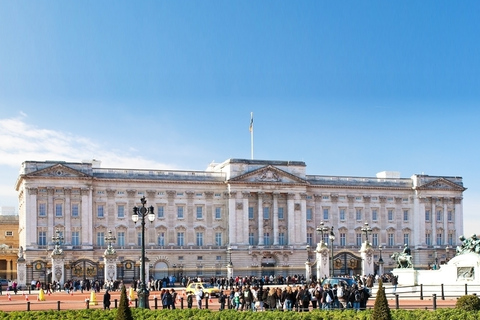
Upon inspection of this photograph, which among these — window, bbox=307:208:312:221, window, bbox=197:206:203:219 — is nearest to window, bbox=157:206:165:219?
window, bbox=197:206:203:219

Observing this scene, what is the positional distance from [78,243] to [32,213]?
6203 millimetres

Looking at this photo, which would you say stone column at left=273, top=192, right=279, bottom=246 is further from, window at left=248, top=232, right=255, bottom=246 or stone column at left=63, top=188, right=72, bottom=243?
stone column at left=63, top=188, right=72, bottom=243

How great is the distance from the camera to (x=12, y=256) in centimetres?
10369

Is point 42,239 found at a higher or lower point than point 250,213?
lower

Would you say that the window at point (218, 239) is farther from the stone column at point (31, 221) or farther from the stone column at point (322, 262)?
the stone column at point (31, 221)

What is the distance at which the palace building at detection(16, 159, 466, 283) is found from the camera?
3647 inches

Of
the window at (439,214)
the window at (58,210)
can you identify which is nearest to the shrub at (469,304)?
the window at (58,210)

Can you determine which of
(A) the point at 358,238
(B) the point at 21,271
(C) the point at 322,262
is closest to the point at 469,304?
(C) the point at 322,262

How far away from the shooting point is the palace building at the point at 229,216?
304 ft

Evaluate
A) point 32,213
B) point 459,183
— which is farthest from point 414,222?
point 32,213

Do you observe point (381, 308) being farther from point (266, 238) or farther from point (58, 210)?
point (266, 238)

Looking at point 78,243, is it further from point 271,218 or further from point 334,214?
point 334,214

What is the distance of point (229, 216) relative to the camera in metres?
99.2

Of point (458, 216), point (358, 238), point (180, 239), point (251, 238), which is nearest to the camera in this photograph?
point (180, 239)
